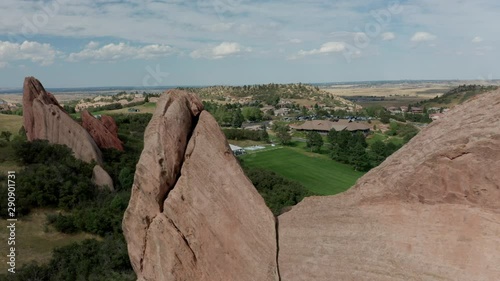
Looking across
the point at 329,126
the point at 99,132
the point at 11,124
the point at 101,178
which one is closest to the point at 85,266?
the point at 101,178

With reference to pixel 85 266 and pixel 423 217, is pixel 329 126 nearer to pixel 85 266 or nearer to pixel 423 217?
pixel 85 266

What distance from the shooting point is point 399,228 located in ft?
38.9

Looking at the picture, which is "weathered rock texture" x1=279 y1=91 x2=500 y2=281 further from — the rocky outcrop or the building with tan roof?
the building with tan roof

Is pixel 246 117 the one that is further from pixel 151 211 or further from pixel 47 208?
pixel 151 211

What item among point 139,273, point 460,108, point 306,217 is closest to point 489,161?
point 460,108

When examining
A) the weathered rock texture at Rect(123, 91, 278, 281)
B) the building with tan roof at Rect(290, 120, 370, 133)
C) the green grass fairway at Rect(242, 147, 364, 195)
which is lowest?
the green grass fairway at Rect(242, 147, 364, 195)

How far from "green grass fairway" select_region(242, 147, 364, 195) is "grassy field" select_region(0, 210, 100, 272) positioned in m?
37.6

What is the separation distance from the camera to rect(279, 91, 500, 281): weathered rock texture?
1069 centimetres

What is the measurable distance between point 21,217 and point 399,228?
35369mm

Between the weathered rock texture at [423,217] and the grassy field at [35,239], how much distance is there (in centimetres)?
2525

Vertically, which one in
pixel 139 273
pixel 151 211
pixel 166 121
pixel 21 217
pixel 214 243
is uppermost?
pixel 166 121

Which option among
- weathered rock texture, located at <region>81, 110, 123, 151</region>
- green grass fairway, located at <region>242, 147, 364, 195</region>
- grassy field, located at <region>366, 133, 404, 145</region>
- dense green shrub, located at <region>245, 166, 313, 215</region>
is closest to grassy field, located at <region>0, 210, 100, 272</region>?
dense green shrub, located at <region>245, 166, 313, 215</region>

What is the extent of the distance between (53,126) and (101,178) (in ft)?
32.4

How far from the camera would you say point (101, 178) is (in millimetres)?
44438
